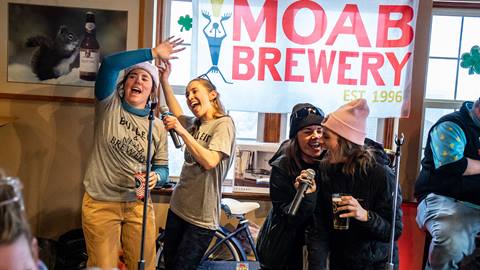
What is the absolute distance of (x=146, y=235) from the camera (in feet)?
7.97

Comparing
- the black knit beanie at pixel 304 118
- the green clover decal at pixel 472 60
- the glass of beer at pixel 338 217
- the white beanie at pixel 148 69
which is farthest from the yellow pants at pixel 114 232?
the green clover decal at pixel 472 60

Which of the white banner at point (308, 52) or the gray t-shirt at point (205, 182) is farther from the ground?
the white banner at point (308, 52)

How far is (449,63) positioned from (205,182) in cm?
196

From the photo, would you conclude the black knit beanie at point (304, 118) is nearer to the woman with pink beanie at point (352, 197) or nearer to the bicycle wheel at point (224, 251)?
the woman with pink beanie at point (352, 197)

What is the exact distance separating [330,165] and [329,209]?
0.58 feet

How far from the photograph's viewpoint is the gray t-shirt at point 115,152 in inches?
93.1

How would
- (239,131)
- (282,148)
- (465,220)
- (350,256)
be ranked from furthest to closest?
1. (239,131)
2. (465,220)
3. (282,148)
4. (350,256)

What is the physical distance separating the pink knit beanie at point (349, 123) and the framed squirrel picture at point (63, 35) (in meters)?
1.57

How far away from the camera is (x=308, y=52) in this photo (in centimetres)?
311

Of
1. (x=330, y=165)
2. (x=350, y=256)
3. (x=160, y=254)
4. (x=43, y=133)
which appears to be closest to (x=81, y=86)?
(x=43, y=133)

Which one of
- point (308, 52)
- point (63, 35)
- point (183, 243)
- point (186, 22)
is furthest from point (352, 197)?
point (63, 35)

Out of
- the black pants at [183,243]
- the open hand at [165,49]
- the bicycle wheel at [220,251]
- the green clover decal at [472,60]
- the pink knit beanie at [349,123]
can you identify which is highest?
the green clover decal at [472,60]

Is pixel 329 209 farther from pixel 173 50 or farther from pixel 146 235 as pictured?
pixel 173 50

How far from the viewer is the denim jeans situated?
8.83 ft
